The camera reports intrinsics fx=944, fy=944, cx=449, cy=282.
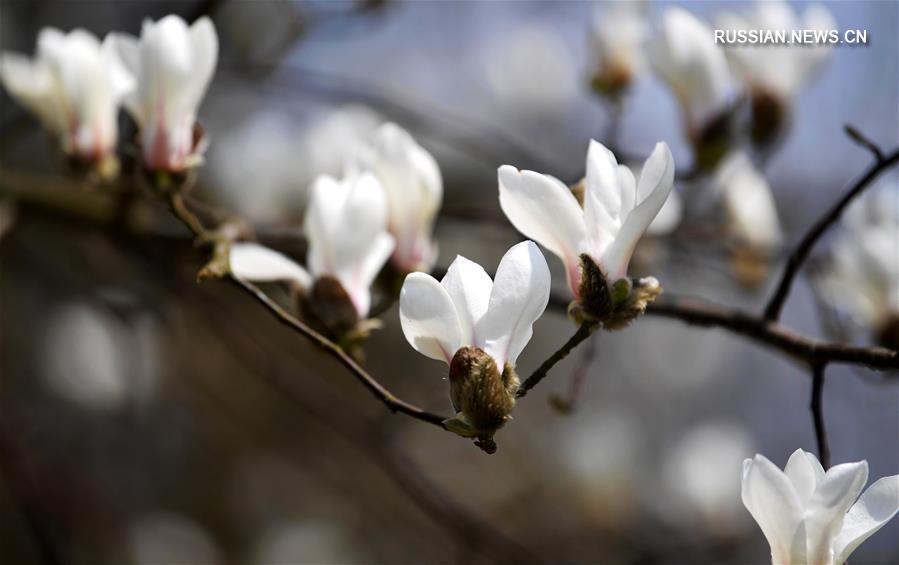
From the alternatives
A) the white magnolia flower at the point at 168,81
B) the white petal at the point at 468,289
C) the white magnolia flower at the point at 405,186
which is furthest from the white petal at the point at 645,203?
the white magnolia flower at the point at 168,81

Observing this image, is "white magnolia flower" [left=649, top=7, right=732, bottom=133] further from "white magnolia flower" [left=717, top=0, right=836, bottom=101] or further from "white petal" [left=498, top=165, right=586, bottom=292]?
"white petal" [left=498, top=165, right=586, bottom=292]

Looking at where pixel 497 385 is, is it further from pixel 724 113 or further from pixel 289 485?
pixel 289 485

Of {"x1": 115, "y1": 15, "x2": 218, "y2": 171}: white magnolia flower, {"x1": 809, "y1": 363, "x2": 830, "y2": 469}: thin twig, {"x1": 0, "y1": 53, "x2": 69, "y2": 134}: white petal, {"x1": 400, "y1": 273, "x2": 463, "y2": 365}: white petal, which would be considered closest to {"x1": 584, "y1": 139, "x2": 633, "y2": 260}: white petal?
{"x1": 400, "y1": 273, "x2": 463, "y2": 365}: white petal

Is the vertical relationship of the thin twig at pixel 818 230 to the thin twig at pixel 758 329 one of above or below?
above

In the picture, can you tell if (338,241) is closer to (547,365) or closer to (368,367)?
(547,365)

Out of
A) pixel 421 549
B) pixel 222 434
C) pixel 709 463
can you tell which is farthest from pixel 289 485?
pixel 709 463

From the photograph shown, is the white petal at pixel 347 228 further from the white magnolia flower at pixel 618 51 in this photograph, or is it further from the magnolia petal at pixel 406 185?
the white magnolia flower at pixel 618 51

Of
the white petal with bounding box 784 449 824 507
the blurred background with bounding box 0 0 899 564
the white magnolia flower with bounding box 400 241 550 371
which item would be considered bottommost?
the blurred background with bounding box 0 0 899 564
